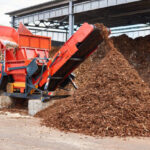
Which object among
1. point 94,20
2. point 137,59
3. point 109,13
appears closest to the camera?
point 137,59

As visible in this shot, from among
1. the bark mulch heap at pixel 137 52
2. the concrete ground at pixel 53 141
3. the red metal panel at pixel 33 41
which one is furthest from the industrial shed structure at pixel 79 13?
the concrete ground at pixel 53 141

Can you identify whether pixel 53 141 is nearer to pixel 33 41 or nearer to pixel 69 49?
pixel 69 49

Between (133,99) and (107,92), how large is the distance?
0.73 m

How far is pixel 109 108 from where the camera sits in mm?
6645

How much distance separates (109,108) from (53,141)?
184cm

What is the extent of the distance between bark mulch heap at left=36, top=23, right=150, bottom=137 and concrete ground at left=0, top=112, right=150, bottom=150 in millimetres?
368

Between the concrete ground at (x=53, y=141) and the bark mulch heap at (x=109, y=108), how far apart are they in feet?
1.21

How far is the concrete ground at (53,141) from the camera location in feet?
16.6

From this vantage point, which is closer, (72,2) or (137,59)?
(137,59)

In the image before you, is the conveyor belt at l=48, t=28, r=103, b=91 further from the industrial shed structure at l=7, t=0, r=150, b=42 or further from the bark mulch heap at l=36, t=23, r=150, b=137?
the industrial shed structure at l=7, t=0, r=150, b=42

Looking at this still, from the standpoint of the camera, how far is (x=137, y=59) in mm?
15828

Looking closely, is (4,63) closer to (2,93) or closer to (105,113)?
(2,93)

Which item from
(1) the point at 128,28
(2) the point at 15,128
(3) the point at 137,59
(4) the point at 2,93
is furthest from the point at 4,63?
(1) the point at 128,28

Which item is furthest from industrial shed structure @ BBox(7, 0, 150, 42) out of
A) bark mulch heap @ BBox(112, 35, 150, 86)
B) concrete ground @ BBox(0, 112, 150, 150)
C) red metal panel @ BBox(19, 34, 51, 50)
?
concrete ground @ BBox(0, 112, 150, 150)
